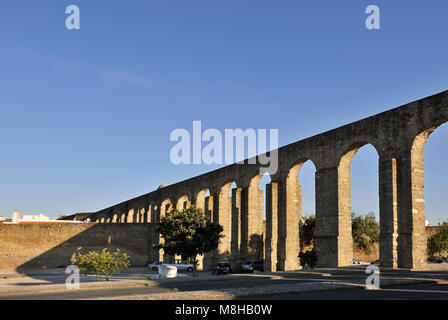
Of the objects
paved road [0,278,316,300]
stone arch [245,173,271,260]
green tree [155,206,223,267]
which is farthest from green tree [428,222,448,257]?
paved road [0,278,316,300]

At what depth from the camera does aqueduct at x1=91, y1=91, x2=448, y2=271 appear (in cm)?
2038

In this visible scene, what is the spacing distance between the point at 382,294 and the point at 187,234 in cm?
1741

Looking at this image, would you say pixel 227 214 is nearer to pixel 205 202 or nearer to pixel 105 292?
pixel 205 202

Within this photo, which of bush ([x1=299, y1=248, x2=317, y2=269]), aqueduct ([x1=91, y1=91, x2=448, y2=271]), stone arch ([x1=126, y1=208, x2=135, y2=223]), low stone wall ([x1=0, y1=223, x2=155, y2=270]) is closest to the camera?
aqueduct ([x1=91, y1=91, x2=448, y2=271])

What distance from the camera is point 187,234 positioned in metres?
27.9

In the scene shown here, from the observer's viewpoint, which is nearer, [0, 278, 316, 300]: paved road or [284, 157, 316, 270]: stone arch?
[0, 278, 316, 300]: paved road

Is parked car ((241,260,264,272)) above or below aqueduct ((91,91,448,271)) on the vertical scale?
below

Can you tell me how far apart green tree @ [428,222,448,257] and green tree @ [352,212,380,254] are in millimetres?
5137

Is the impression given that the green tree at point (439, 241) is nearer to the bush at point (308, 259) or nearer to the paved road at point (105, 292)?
the bush at point (308, 259)

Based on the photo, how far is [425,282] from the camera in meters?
14.6

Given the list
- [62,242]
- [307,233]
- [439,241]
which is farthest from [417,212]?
[62,242]

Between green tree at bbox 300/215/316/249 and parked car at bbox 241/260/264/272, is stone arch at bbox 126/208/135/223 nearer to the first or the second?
green tree at bbox 300/215/316/249

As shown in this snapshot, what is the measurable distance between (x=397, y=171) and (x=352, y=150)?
3643mm
